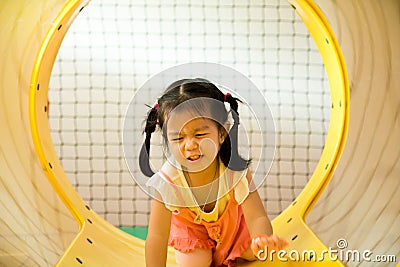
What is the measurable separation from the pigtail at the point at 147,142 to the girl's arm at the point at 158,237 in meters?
0.13

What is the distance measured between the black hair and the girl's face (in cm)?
3

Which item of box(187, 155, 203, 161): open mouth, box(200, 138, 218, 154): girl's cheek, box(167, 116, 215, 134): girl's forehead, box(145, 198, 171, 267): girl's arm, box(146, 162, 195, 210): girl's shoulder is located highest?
box(167, 116, 215, 134): girl's forehead

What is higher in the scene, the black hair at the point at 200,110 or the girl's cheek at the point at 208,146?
the black hair at the point at 200,110

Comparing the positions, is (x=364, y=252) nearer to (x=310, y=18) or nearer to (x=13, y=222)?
(x=310, y=18)

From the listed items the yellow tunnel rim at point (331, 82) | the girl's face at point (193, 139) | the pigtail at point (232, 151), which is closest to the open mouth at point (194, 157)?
the girl's face at point (193, 139)

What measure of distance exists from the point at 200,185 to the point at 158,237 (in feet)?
0.51

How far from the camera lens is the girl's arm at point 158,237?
1433 millimetres

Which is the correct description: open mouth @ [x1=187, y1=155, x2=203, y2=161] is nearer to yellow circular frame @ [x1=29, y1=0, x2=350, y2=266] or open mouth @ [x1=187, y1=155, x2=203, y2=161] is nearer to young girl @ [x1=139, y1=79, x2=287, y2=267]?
young girl @ [x1=139, y1=79, x2=287, y2=267]

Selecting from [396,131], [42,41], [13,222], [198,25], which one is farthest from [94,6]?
[396,131]

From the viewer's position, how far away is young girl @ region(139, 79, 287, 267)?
1395 mm

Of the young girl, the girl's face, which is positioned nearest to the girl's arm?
the young girl

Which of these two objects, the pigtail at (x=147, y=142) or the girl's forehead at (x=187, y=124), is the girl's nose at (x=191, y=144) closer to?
the girl's forehead at (x=187, y=124)

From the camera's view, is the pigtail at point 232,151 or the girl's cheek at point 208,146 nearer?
the girl's cheek at point 208,146

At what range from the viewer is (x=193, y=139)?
1.37 meters
